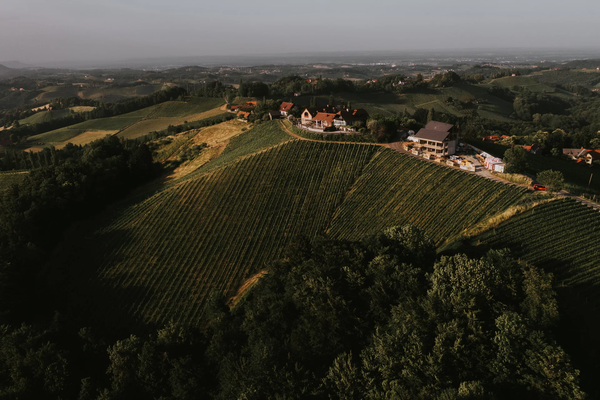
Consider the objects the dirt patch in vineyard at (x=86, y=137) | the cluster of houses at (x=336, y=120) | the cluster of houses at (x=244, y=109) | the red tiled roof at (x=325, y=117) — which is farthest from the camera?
the dirt patch in vineyard at (x=86, y=137)

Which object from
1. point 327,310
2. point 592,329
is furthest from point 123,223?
point 592,329

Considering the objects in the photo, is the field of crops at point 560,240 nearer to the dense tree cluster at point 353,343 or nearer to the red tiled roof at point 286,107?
the dense tree cluster at point 353,343

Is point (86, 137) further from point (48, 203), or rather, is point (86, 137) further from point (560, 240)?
point (560, 240)

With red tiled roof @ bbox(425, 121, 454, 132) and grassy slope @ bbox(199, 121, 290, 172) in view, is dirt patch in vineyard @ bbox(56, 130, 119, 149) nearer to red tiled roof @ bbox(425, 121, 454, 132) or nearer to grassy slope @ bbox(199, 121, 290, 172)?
grassy slope @ bbox(199, 121, 290, 172)

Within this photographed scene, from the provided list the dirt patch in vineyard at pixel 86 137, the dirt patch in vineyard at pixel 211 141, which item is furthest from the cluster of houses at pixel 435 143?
the dirt patch in vineyard at pixel 86 137

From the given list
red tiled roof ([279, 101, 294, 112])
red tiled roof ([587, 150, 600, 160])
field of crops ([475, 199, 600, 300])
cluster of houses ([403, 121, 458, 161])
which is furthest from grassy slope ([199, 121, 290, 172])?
red tiled roof ([587, 150, 600, 160])
